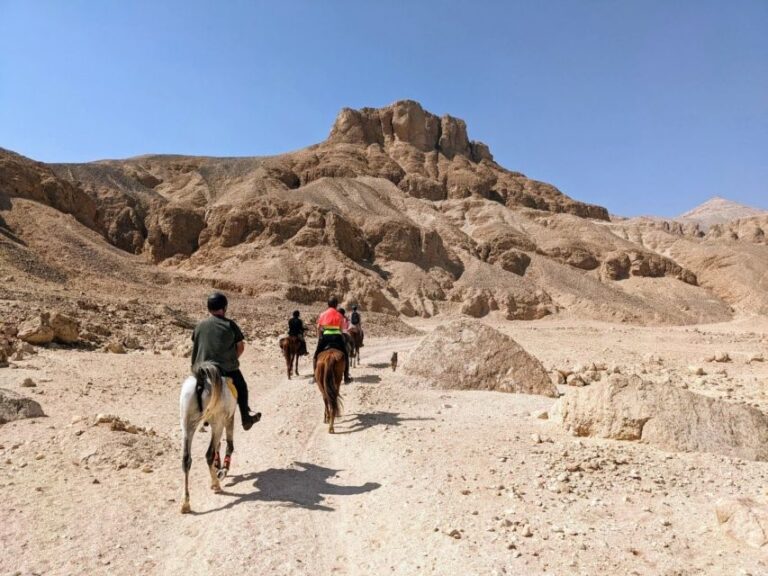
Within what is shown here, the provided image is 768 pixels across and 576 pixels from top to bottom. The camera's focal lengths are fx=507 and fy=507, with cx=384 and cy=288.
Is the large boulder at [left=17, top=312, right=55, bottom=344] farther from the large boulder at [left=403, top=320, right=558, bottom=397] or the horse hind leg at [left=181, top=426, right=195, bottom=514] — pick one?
the horse hind leg at [left=181, top=426, right=195, bottom=514]

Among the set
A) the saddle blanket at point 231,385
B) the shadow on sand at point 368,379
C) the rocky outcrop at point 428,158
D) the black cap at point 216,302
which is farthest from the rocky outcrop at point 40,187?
the saddle blanket at point 231,385

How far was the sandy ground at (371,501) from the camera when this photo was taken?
13.6 feet

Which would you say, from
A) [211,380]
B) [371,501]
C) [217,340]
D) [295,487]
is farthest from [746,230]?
[211,380]

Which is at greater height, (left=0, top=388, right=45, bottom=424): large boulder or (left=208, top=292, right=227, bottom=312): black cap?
(left=208, top=292, right=227, bottom=312): black cap

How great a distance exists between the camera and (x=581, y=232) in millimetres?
79562

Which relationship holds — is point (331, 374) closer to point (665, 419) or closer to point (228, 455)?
point (228, 455)

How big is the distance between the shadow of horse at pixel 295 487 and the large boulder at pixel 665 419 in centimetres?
336

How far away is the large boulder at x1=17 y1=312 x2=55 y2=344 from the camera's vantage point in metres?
15.3

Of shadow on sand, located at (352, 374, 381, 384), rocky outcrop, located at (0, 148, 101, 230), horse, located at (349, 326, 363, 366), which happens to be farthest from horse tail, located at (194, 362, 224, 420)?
rocky outcrop, located at (0, 148, 101, 230)

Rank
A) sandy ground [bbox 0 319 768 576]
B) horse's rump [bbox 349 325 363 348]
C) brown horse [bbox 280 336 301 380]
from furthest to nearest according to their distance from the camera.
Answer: horse's rump [bbox 349 325 363 348]
brown horse [bbox 280 336 301 380]
sandy ground [bbox 0 319 768 576]

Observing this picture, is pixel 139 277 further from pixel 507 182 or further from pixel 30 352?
pixel 507 182

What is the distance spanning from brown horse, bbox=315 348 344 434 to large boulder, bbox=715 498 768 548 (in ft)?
17.8

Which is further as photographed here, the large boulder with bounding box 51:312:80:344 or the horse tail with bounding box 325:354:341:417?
the large boulder with bounding box 51:312:80:344

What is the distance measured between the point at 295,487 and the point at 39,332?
13.4m
